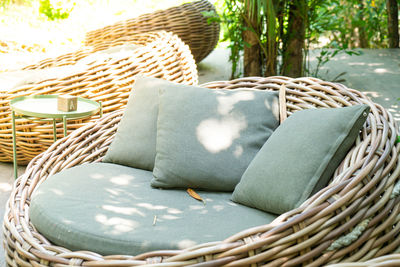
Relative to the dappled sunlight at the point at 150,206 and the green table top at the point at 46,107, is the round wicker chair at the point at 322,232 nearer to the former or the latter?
the dappled sunlight at the point at 150,206

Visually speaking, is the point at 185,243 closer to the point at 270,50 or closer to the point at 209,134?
the point at 209,134

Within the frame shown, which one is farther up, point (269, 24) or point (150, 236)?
point (269, 24)

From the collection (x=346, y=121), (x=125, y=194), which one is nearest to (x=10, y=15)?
(x=125, y=194)

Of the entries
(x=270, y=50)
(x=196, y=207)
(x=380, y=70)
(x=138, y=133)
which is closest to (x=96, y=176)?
(x=138, y=133)

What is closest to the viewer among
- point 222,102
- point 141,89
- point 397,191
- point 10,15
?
point 397,191

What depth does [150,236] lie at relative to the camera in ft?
4.81

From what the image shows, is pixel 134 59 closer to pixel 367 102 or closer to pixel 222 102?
pixel 222 102

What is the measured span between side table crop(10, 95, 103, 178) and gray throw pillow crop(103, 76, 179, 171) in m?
0.37

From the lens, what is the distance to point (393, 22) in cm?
531

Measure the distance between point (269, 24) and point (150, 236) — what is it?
2565 mm

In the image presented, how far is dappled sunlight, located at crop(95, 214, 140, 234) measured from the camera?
4.92ft

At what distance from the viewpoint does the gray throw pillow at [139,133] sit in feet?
6.64

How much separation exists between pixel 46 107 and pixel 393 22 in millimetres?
4133

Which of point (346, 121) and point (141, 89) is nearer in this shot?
point (346, 121)
